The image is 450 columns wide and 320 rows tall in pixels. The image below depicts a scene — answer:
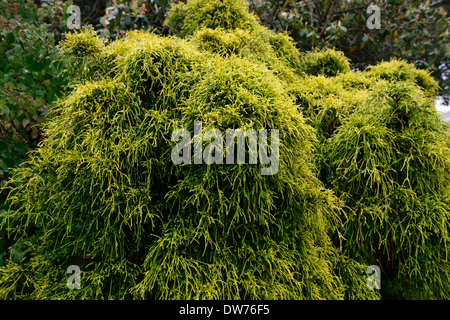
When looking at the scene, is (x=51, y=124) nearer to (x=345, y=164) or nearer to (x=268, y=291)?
(x=268, y=291)

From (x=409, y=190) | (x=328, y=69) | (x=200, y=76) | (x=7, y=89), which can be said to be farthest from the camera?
(x=328, y=69)

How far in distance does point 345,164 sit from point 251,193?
21.0 inches

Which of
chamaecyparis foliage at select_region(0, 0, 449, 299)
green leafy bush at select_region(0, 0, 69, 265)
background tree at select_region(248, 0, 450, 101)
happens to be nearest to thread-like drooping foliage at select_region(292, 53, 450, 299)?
chamaecyparis foliage at select_region(0, 0, 449, 299)

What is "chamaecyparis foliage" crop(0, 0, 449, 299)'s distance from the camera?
39.0 inches

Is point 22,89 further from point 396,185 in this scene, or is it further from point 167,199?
point 396,185

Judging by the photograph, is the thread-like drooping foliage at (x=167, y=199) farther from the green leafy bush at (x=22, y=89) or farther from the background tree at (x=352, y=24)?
the background tree at (x=352, y=24)

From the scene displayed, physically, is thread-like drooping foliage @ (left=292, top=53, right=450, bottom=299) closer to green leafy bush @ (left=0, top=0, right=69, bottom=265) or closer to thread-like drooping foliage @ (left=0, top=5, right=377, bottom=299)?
thread-like drooping foliage @ (left=0, top=5, right=377, bottom=299)

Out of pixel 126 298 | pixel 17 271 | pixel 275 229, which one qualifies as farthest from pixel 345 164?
pixel 17 271

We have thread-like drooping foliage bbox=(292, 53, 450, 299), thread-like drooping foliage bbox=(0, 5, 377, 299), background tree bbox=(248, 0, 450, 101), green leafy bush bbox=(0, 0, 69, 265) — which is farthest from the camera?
background tree bbox=(248, 0, 450, 101)

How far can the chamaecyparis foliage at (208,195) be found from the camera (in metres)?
0.99

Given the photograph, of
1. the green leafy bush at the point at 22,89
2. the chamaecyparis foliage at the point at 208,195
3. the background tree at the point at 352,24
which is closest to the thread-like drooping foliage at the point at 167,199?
the chamaecyparis foliage at the point at 208,195

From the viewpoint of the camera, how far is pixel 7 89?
1.50 m

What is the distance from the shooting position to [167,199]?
108 centimetres

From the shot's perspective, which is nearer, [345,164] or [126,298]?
[126,298]
